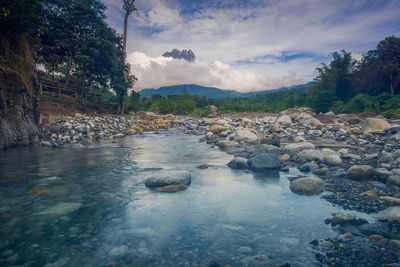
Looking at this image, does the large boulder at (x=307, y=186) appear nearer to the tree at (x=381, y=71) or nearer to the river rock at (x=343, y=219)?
the river rock at (x=343, y=219)

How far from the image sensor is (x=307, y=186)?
4.20 m

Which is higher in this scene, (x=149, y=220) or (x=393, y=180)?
(x=393, y=180)

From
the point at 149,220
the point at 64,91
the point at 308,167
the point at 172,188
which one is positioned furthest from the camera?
the point at 64,91

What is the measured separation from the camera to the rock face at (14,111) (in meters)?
7.55

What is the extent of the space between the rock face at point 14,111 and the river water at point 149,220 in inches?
125

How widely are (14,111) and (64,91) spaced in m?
12.8

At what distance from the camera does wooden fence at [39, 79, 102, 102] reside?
677 inches

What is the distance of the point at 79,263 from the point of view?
220cm

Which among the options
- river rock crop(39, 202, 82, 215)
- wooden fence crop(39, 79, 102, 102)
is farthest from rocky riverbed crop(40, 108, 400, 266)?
wooden fence crop(39, 79, 102, 102)

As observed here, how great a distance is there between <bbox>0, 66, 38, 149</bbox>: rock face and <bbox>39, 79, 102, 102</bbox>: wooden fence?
326 inches

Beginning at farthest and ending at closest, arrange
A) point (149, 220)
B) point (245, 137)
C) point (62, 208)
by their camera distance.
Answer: point (245, 137) < point (62, 208) < point (149, 220)

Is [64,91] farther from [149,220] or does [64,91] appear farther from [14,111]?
[149,220]

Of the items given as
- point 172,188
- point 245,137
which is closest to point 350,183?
point 172,188

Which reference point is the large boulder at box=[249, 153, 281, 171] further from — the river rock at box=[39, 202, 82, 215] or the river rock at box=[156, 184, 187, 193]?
the river rock at box=[39, 202, 82, 215]
